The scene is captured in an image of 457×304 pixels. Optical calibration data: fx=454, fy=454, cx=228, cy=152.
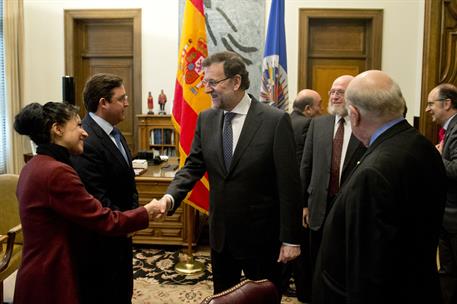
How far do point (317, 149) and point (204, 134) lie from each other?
0.89m

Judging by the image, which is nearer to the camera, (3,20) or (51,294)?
(51,294)

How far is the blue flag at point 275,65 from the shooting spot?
14.8 ft

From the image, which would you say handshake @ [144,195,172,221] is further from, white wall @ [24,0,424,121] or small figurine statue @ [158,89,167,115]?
white wall @ [24,0,424,121]

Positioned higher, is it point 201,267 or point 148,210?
point 148,210

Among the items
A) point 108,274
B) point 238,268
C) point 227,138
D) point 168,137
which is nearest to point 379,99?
point 227,138

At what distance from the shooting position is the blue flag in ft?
14.8

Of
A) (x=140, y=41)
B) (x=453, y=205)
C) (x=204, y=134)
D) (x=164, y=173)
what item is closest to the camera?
(x=204, y=134)

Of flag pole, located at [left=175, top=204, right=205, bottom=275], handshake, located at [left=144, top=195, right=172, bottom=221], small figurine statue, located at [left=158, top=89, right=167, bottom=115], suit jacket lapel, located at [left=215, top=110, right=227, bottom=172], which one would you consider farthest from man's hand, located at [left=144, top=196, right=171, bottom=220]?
small figurine statue, located at [left=158, top=89, right=167, bottom=115]

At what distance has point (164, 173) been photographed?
4.62m

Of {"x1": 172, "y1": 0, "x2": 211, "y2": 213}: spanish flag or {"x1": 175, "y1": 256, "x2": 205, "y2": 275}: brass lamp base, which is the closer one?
{"x1": 172, "y1": 0, "x2": 211, "y2": 213}: spanish flag

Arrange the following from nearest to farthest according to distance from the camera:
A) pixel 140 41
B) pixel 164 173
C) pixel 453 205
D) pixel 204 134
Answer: pixel 204 134, pixel 453 205, pixel 164 173, pixel 140 41

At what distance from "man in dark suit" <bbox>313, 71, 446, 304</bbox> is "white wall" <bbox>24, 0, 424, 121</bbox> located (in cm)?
531

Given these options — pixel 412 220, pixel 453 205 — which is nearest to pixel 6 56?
pixel 453 205

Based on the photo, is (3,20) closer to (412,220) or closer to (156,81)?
(156,81)
